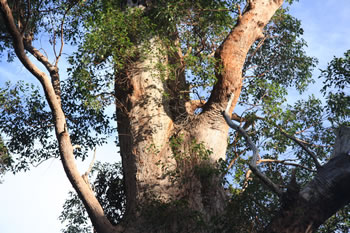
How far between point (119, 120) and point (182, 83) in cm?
191

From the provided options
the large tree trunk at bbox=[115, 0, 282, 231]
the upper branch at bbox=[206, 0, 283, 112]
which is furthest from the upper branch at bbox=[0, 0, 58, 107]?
the upper branch at bbox=[206, 0, 283, 112]

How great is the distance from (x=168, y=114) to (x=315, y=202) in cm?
472

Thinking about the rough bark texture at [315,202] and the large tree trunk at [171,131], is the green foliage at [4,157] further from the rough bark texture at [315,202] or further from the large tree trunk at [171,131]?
the rough bark texture at [315,202]

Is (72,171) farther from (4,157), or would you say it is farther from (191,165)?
(4,157)

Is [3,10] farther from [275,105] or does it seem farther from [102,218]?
[275,105]

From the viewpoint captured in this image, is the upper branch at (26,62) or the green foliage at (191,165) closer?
the upper branch at (26,62)

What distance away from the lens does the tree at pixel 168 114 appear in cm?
818

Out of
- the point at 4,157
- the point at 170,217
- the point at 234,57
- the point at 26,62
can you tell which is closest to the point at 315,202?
the point at 170,217

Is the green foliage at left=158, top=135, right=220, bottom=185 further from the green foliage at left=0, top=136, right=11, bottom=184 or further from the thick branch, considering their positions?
the green foliage at left=0, top=136, right=11, bottom=184

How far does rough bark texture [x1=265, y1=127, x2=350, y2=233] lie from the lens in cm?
607

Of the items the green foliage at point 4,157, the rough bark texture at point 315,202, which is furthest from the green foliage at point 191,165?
the green foliage at point 4,157

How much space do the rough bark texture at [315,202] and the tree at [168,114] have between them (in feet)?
0.05

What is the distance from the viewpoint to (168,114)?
33.1 feet

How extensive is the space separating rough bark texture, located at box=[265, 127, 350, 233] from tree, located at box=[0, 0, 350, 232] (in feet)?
0.05
